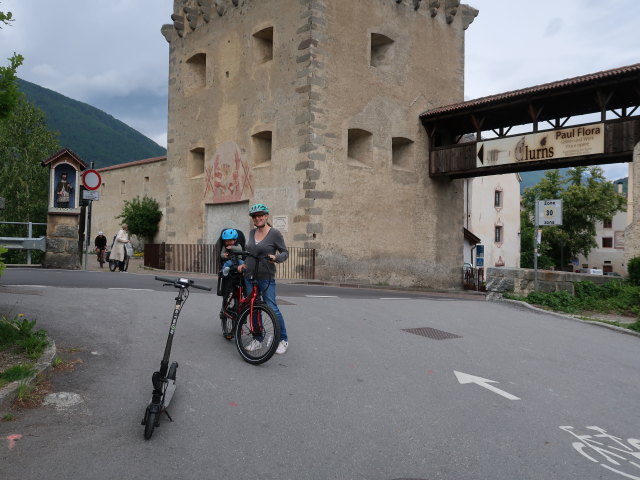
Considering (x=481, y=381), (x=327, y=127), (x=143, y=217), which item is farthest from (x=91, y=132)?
(x=481, y=381)

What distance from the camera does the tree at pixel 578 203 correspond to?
50875mm

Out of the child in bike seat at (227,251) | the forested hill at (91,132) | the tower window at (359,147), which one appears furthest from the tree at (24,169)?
the forested hill at (91,132)

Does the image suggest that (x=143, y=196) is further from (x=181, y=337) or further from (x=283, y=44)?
(x=181, y=337)

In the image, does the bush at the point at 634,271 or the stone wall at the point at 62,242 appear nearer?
the bush at the point at 634,271

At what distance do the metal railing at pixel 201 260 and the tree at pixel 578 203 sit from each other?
36990 millimetres

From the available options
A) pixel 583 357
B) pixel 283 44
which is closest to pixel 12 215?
pixel 283 44

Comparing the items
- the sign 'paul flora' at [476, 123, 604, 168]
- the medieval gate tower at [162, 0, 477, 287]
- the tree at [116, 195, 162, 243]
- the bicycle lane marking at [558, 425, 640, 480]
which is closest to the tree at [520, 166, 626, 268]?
the medieval gate tower at [162, 0, 477, 287]

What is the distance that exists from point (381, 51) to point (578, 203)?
36340 mm

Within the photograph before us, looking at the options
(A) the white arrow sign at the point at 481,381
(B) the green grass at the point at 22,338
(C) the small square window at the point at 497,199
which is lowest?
(A) the white arrow sign at the point at 481,381

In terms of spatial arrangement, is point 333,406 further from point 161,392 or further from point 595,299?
point 595,299

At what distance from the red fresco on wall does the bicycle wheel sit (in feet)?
51.7

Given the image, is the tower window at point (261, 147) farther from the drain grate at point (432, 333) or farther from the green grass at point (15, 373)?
the green grass at point (15, 373)

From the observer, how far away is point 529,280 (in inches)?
531

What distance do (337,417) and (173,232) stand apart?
22.4m
